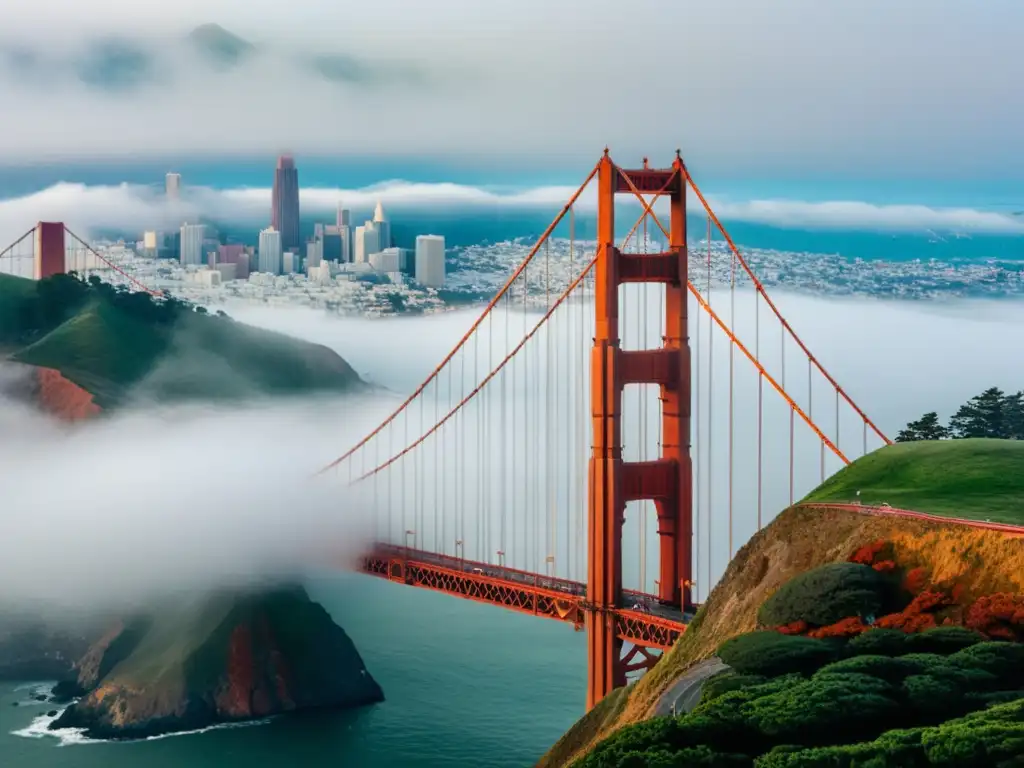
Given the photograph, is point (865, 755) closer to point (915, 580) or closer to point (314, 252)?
point (915, 580)

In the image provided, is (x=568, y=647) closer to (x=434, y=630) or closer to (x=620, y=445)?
(x=434, y=630)

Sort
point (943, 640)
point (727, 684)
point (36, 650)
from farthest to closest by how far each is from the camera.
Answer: point (36, 650) → point (727, 684) → point (943, 640)

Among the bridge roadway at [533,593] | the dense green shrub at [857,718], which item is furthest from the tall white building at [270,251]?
the dense green shrub at [857,718]

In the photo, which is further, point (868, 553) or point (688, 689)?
point (868, 553)

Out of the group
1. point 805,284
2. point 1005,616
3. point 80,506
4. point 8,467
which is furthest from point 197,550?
point 1005,616

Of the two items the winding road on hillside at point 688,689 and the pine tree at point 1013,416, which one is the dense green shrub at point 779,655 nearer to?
the winding road on hillside at point 688,689

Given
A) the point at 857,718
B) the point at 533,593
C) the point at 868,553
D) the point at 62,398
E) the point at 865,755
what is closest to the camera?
the point at 865,755

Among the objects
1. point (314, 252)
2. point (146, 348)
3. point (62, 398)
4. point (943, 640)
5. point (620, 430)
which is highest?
point (314, 252)

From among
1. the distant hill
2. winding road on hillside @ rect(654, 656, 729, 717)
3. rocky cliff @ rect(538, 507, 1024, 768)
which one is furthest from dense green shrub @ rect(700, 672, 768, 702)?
the distant hill

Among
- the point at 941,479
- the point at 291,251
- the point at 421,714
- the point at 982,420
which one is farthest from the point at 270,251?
the point at 941,479
